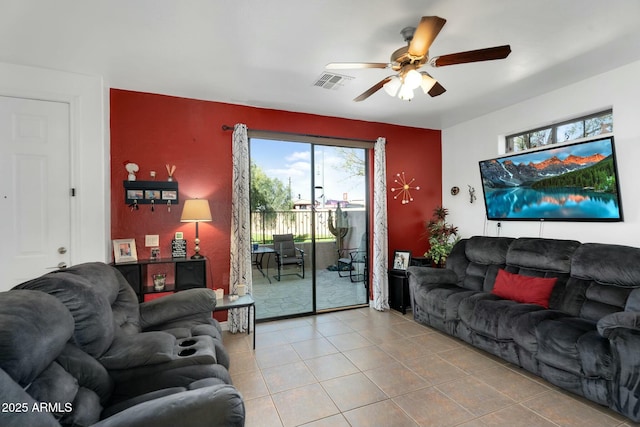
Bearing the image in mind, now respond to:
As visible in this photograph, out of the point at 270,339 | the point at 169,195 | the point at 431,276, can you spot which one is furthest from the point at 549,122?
the point at 169,195

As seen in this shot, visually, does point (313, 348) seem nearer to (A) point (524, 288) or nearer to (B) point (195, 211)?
(B) point (195, 211)

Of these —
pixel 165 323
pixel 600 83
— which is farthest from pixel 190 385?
pixel 600 83

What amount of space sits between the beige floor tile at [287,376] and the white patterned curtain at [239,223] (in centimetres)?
103

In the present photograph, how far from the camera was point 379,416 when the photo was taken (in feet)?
6.66

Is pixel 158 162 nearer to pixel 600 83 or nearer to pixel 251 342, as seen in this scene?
pixel 251 342

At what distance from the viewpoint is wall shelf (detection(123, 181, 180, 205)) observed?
3191 mm

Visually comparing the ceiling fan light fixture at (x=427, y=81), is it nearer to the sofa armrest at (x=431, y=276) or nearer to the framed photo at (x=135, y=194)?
the sofa armrest at (x=431, y=276)

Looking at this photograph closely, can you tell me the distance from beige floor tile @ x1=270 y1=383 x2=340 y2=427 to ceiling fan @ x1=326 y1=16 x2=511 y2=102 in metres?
2.38

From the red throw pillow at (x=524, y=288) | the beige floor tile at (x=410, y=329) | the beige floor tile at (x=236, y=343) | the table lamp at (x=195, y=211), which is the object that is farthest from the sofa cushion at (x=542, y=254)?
the table lamp at (x=195, y=211)

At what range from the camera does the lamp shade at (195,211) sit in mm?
3121

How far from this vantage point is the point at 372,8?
1960 mm

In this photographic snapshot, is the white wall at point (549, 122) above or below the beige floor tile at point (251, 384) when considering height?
above

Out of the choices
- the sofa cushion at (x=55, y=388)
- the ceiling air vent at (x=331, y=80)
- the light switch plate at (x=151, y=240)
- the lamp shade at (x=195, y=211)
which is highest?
the ceiling air vent at (x=331, y=80)

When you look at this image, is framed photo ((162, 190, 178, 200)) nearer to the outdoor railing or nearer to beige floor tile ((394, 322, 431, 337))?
the outdoor railing
